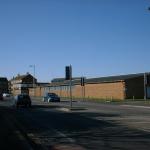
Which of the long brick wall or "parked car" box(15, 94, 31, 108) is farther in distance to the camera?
the long brick wall

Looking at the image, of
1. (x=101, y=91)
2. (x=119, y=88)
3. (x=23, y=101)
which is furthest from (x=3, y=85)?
(x=23, y=101)

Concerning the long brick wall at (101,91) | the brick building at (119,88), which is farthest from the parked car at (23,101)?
the long brick wall at (101,91)

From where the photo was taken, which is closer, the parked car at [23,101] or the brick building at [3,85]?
the parked car at [23,101]

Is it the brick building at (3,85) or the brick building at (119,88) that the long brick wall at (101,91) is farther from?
the brick building at (3,85)

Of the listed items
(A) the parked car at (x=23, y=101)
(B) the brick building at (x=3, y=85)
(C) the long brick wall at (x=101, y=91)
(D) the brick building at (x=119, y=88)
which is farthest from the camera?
(B) the brick building at (x=3, y=85)

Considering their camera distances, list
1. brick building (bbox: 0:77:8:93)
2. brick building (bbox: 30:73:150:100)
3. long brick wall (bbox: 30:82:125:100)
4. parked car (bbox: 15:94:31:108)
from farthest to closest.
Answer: brick building (bbox: 0:77:8:93), long brick wall (bbox: 30:82:125:100), brick building (bbox: 30:73:150:100), parked car (bbox: 15:94:31:108)

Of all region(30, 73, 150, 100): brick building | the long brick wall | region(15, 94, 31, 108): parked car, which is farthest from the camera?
the long brick wall

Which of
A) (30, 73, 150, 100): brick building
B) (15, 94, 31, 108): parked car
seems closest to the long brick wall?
(30, 73, 150, 100): brick building

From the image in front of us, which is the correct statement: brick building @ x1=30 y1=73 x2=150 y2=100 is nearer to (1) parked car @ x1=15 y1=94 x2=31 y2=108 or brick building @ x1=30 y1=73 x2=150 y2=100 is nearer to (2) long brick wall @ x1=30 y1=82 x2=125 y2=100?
(2) long brick wall @ x1=30 y1=82 x2=125 y2=100

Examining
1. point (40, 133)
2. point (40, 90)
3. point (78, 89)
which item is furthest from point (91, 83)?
point (40, 133)

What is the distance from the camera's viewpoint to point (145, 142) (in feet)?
54.9

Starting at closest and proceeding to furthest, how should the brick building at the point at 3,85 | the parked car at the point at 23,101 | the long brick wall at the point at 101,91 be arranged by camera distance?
the parked car at the point at 23,101, the long brick wall at the point at 101,91, the brick building at the point at 3,85

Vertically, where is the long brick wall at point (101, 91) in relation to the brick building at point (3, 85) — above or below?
below

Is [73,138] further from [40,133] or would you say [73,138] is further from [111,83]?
[111,83]
